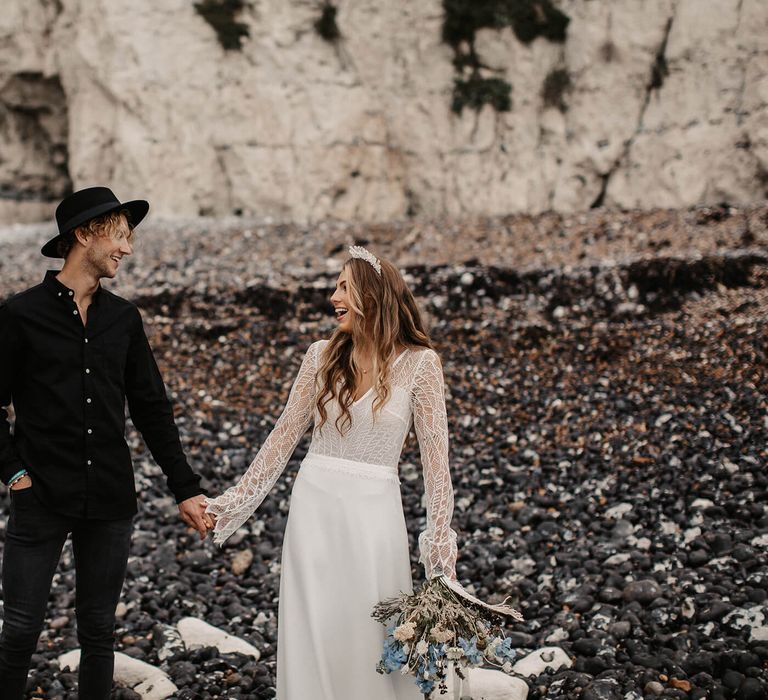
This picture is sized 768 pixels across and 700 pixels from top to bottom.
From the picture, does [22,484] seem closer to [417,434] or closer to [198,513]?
[198,513]

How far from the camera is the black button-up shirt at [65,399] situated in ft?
11.1

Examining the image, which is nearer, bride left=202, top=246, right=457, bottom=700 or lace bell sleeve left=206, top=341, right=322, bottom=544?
bride left=202, top=246, right=457, bottom=700

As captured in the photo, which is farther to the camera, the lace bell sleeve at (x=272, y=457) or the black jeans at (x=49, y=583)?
the lace bell sleeve at (x=272, y=457)

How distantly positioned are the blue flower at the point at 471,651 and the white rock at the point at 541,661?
1.97m

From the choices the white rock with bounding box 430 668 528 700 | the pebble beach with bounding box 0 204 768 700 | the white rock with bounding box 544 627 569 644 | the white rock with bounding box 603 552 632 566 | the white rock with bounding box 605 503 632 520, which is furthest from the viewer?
the white rock with bounding box 605 503 632 520

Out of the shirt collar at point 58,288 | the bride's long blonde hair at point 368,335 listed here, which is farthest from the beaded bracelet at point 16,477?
the bride's long blonde hair at point 368,335

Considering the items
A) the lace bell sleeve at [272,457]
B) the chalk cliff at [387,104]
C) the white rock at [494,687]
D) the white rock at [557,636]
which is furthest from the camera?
the chalk cliff at [387,104]

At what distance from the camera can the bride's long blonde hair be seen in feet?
11.3

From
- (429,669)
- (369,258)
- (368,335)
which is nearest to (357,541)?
(429,669)

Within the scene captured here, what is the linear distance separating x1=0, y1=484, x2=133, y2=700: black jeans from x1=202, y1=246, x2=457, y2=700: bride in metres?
0.76

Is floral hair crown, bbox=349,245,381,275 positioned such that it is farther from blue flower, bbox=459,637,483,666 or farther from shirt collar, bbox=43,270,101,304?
blue flower, bbox=459,637,483,666

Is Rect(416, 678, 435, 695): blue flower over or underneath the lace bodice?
underneath

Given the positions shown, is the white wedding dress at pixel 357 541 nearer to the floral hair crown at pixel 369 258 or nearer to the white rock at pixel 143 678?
the floral hair crown at pixel 369 258

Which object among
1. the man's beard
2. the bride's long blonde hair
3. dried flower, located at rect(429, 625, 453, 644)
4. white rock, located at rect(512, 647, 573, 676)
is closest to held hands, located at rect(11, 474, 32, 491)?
the man's beard
